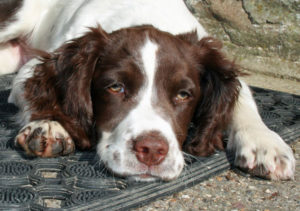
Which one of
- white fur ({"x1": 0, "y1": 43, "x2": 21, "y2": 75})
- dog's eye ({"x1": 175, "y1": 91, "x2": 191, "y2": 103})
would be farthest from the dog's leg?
white fur ({"x1": 0, "y1": 43, "x2": 21, "y2": 75})

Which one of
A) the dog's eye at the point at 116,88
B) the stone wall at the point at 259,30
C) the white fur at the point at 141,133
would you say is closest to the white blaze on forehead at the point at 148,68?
the white fur at the point at 141,133

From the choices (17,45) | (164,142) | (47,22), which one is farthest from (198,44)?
(17,45)

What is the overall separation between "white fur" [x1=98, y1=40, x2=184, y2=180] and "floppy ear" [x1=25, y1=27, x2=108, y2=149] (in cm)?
22

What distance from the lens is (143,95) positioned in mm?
2605

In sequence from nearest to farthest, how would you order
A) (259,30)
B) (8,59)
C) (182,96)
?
(182,96)
(8,59)
(259,30)

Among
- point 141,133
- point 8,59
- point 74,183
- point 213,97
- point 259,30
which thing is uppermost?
point 141,133

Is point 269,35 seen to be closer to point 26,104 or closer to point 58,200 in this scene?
point 26,104

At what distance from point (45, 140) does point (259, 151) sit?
1.11m

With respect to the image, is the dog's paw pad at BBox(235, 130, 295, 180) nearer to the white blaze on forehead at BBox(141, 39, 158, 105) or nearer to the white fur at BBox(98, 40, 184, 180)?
the white fur at BBox(98, 40, 184, 180)

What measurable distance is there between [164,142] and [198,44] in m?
0.97

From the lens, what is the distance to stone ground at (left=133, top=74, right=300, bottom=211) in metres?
2.34

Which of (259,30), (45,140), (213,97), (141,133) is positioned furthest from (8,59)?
(141,133)

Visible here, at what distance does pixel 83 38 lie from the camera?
2971 millimetres

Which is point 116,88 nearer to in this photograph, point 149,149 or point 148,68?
point 148,68
